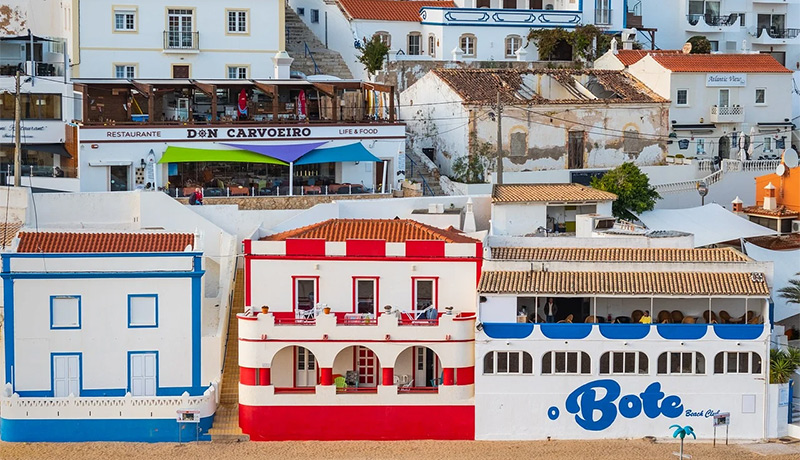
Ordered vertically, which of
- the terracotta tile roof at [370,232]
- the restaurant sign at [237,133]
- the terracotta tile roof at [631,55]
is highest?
the terracotta tile roof at [631,55]

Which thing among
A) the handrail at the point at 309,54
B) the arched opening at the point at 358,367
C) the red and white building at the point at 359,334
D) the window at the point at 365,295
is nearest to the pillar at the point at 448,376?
the red and white building at the point at 359,334

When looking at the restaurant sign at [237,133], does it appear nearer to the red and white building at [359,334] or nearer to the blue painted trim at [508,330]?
the red and white building at [359,334]

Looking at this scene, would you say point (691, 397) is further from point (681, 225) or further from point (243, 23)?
point (243, 23)

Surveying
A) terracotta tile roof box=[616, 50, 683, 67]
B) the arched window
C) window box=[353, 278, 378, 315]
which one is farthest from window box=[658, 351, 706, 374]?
the arched window

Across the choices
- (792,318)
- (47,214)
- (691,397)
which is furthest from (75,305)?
(792,318)

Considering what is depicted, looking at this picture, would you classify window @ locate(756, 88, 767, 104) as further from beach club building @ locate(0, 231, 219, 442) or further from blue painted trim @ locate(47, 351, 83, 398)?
blue painted trim @ locate(47, 351, 83, 398)

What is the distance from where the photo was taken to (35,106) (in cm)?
6981

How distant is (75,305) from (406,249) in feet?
32.1

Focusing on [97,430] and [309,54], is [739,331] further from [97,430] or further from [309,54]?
[309,54]

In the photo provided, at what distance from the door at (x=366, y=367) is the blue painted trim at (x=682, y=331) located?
27.6 feet

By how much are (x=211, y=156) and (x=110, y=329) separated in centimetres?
1449

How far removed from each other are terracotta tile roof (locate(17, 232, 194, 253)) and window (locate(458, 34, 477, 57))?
27446 mm

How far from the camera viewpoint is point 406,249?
5350 centimetres

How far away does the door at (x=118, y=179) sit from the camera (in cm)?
6531
